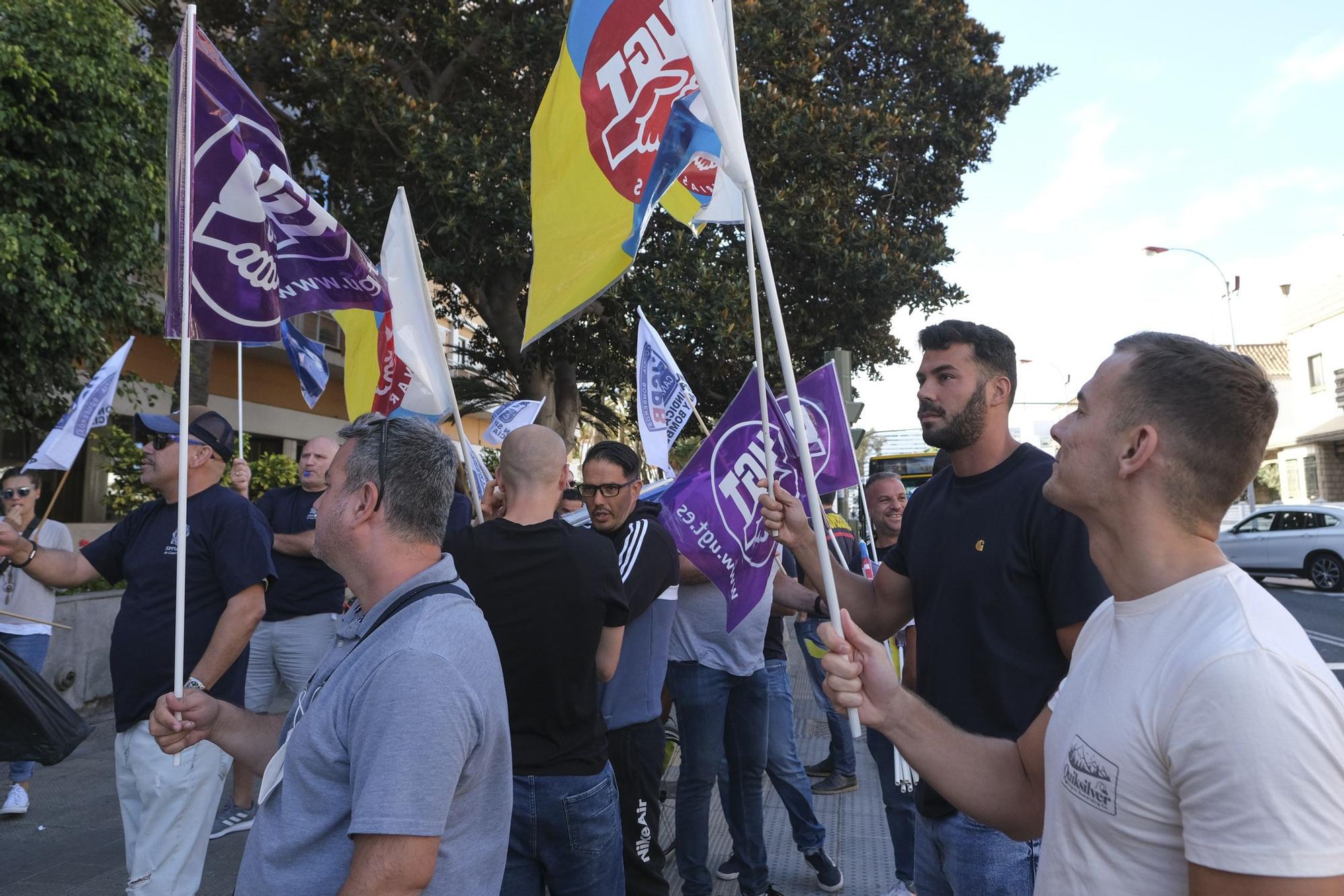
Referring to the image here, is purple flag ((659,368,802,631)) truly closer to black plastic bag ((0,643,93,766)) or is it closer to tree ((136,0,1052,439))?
black plastic bag ((0,643,93,766))

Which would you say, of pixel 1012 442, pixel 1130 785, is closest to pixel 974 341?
pixel 1012 442

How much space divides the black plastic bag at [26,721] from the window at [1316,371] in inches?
1570

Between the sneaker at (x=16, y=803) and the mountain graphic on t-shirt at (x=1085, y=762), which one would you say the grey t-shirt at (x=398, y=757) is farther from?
the sneaker at (x=16, y=803)

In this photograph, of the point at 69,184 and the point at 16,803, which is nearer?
the point at 16,803

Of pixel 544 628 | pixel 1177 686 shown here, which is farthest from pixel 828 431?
pixel 1177 686

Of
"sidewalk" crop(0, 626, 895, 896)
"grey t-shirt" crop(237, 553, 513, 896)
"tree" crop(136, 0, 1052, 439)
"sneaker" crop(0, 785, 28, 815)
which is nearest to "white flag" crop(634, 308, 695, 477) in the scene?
"sidewalk" crop(0, 626, 895, 896)

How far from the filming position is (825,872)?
4.65 m

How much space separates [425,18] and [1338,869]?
14858 mm

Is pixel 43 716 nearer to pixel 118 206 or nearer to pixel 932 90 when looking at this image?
pixel 118 206

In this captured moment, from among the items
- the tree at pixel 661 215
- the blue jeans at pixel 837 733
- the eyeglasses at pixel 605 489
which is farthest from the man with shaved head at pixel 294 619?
the tree at pixel 661 215

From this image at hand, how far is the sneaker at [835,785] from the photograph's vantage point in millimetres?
6258

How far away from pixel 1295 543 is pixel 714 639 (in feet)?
57.4

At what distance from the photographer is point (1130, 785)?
4.36ft

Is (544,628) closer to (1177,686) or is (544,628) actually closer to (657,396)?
(1177,686)
